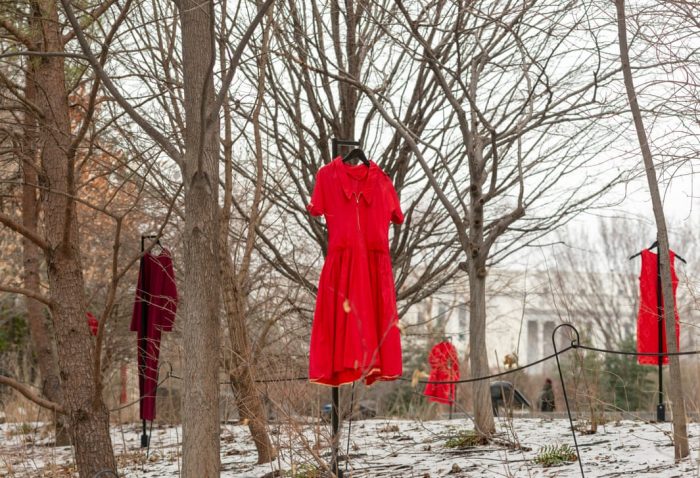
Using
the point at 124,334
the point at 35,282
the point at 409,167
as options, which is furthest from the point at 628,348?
the point at 35,282

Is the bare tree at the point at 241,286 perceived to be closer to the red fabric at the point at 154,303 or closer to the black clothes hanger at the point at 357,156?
the black clothes hanger at the point at 357,156

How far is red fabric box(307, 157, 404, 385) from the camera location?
461 cm

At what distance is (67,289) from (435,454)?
2.93m

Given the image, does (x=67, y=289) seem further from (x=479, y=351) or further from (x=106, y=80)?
(x=479, y=351)

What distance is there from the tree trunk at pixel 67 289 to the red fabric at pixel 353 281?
1668 mm

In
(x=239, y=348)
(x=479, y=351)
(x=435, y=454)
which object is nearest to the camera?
(x=239, y=348)

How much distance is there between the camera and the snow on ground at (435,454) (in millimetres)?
5027

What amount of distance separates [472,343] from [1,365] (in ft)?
37.1

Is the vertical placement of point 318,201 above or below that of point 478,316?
above

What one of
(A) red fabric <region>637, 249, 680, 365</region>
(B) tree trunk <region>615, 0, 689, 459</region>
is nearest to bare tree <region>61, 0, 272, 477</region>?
(B) tree trunk <region>615, 0, 689, 459</region>

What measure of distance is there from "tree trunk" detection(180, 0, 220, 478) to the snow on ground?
48 cm

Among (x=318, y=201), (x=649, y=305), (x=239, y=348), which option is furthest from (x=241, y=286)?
(x=649, y=305)

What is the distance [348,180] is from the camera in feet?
16.0

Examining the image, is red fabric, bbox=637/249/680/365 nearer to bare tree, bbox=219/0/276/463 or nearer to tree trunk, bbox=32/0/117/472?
bare tree, bbox=219/0/276/463
